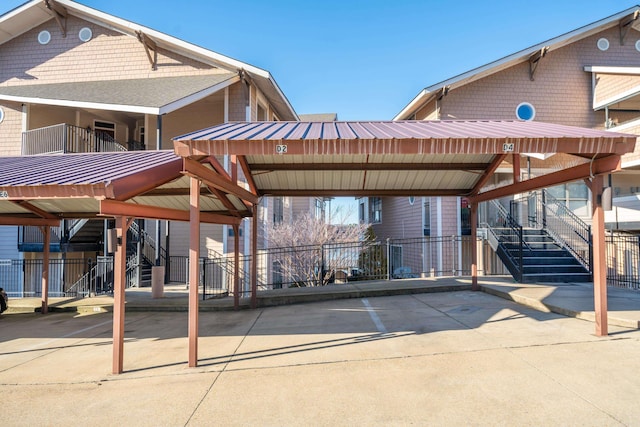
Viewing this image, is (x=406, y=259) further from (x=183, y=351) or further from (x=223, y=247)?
(x=183, y=351)

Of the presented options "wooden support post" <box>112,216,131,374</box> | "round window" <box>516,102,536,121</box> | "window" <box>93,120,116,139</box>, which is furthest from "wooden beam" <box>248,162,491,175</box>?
"window" <box>93,120,116,139</box>

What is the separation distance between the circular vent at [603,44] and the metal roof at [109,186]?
17262 mm

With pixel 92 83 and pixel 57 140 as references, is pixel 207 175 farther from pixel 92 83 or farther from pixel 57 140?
pixel 92 83

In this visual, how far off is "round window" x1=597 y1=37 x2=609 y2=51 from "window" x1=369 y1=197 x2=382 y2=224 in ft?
45.9

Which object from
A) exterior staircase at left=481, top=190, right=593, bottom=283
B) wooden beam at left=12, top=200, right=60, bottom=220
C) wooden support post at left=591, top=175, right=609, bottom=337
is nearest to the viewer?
wooden support post at left=591, top=175, right=609, bottom=337

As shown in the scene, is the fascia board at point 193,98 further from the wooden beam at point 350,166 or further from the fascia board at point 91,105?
the wooden beam at point 350,166

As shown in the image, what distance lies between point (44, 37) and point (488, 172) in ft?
61.3

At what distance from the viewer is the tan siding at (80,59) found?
16391mm

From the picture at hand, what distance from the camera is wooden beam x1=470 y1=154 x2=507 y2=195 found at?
8501mm

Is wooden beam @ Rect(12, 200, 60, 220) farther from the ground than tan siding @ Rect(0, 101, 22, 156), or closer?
closer

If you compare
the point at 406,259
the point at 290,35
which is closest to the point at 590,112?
the point at 406,259

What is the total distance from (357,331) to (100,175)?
5061 millimetres

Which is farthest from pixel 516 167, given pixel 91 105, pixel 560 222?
pixel 91 105

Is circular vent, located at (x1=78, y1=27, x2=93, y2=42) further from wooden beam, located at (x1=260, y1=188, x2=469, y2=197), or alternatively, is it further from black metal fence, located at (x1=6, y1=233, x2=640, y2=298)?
wooden beam, located at (x1=260, y1=188, x2=469, y2=197)
